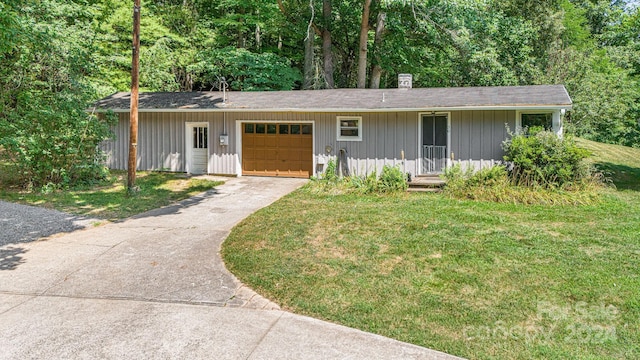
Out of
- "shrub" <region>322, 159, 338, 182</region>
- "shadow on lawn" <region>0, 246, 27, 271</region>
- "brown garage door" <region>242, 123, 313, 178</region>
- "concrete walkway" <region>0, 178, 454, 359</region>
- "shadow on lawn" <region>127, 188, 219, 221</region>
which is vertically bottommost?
"concrete walkway" <region>0, 178, 454, 359</region>

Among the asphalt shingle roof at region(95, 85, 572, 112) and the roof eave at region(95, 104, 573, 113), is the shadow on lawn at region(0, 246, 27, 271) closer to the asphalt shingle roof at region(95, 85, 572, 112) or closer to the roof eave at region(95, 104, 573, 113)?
the roof eave at region(95, 104, 573, 113)

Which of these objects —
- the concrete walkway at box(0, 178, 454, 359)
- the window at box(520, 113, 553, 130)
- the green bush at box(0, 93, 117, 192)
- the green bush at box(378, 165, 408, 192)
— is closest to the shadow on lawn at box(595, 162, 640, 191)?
the window at box(520, 113, 553, 130)

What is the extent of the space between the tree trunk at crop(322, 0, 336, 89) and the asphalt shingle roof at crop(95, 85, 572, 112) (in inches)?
263

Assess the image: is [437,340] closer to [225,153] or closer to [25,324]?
[25,324]

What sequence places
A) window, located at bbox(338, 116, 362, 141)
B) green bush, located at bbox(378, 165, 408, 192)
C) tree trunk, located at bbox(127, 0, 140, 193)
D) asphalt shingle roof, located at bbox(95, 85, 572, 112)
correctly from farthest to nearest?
window, located at bbox(338, 116, 362, 141), asphalt shingle roof, located at bbox(95, 85, 572, 112), green bush, located at bbox(378, 165, 408, 192), tree trunk, located at bbox(127, 0, 140, 193)

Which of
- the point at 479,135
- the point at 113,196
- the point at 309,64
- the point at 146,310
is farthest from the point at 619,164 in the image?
the point at 146,310

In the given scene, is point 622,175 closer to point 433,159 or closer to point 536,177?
point 536,177

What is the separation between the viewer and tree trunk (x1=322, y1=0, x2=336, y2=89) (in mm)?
22484

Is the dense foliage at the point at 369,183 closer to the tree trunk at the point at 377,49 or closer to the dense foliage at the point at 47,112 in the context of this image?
the dense foliage at the point at 47,112

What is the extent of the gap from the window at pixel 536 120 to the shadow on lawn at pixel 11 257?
12317 mm

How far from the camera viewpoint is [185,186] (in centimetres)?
1316

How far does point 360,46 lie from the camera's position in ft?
70.6

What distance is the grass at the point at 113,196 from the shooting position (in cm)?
999

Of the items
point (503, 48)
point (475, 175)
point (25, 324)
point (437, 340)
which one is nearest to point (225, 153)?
point (475, 175)
